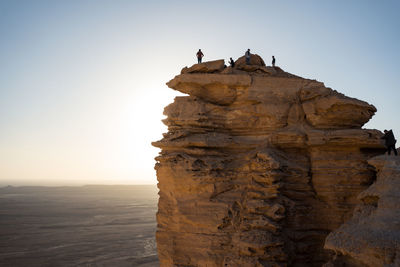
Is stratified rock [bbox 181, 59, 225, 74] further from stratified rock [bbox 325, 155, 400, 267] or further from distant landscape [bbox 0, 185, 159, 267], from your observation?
distant landscape [bbox 0, 185, 159, 267]

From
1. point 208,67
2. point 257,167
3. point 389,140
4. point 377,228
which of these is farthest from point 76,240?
point 377,228

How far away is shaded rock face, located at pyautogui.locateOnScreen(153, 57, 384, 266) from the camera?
11594 millimetres

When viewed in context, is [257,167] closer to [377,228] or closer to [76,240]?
[377,228]

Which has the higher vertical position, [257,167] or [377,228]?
[257,167]

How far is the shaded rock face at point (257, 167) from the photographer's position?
11.6 metres

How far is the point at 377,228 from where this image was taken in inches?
289

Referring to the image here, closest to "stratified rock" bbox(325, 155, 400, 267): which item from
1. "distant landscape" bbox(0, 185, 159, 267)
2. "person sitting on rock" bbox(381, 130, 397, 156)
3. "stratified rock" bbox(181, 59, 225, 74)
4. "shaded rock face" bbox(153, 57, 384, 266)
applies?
"person sitting on rock" bbox(381, 130, 397, 156)

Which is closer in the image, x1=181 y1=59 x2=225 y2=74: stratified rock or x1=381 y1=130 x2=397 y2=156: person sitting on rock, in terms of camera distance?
x1=381 y1=130 x2=397 y2=156: person sitting on rock

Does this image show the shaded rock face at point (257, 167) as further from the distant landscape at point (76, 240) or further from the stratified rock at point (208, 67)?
the distant landscape at point (76, 240)

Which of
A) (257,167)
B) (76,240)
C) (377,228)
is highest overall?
(257,167)

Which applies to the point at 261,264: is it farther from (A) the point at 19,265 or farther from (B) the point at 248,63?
(A) the point at 19,265

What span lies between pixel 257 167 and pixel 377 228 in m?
5.24

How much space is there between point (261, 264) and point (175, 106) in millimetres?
7021

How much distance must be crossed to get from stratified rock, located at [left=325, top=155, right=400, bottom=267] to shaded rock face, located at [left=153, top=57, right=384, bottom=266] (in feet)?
9.80
